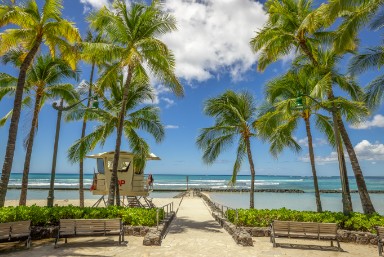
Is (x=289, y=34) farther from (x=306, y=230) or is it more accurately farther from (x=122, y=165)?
(x=122, y=165)

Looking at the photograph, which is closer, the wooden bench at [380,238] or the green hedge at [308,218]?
the wooden bench at [380,238]

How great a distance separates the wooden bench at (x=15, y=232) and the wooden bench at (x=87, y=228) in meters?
0.97

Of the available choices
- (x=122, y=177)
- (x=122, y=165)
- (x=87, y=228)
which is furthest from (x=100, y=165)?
(x=87, y=228)

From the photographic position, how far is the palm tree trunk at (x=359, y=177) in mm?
13453

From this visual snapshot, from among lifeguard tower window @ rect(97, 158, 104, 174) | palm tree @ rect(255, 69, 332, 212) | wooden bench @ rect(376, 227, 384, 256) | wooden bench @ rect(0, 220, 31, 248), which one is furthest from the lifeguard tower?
wooden bench @ rect(376, 227, 384, 256)

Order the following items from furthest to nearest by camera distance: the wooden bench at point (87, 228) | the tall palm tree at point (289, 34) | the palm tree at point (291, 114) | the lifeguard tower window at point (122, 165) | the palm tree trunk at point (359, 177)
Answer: the lifeguard tower window at point (122, 165) < the palm tree at point (291, 114) < the tall palm tree at point (289, 34) < the palm tree trunk at point (359, 177) < the wooden bench at point (87, 228)

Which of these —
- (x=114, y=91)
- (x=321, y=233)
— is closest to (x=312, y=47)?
(x=321, y=233)

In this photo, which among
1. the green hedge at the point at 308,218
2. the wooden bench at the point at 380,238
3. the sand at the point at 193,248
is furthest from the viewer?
the green hedge at the point at 308,218

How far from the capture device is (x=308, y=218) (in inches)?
495

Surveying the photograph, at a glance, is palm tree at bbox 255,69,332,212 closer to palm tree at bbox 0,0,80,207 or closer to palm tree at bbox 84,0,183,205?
palm tree at bbox 84,0,183,205

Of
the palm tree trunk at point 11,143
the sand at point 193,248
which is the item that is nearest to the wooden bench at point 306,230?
the sand at point 193,248

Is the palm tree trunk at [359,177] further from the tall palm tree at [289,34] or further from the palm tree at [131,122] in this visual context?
the palm tree at [131,122]

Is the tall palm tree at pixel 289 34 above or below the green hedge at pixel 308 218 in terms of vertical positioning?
above

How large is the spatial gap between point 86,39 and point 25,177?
1044 centimetres
